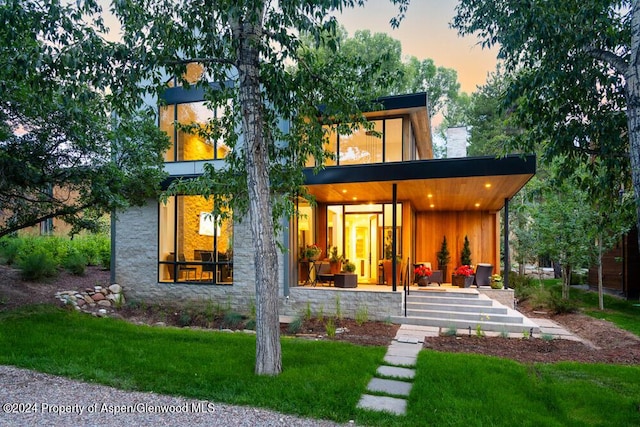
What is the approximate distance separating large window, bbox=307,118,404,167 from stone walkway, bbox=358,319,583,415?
4.48 m

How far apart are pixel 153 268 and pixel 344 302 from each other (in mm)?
5221

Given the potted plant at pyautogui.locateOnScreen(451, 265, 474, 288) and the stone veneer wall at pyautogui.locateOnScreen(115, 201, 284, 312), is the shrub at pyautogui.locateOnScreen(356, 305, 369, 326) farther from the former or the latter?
the potted plant at pyautogui.locateOnScreen(451, 265, 474, 288)

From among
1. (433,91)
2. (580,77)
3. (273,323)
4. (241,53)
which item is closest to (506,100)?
(580,77)

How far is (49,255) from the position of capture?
481 inches

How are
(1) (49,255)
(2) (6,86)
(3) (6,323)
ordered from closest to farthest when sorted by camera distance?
(2) (6,86) → (3) (6,323) → (1) (49,255)

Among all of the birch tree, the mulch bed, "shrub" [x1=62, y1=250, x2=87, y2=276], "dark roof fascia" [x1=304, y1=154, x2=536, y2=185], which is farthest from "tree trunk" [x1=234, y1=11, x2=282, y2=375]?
"shrub" [x1=62, y1=250, x2=87, y2=276]

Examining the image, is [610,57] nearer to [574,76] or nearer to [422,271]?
[574,76]

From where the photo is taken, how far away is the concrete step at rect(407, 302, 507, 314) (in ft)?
27.8

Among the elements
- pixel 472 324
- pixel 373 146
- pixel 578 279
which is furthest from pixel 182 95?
pixel 578 279

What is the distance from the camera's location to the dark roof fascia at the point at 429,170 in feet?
25.2

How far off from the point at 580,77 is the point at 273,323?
4.69 meters

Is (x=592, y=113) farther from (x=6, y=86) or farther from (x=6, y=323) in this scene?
(x=6, y=323)

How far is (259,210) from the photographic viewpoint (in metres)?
4.58

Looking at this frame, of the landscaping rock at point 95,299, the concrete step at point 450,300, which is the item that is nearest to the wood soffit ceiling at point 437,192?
the concrete step at point 450,300
